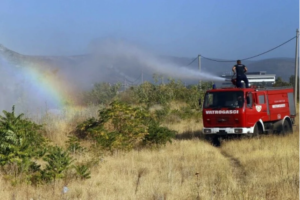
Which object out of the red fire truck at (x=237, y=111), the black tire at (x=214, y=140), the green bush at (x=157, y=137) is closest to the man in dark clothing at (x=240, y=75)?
the red fire truck at (x=237, y=111)

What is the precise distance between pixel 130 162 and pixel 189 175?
257 cm

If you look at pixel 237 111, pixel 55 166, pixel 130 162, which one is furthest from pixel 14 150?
pixel 237 111

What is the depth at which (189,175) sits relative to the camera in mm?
10938

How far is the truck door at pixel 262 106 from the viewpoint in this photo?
18.3 meters

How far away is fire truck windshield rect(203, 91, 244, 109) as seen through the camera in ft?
58.4

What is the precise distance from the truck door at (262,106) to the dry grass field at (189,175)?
1.66 meters

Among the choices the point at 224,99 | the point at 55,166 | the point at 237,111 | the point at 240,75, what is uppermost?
the point at 240,75

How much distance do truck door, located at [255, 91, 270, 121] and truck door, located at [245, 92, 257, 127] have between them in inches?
12.6

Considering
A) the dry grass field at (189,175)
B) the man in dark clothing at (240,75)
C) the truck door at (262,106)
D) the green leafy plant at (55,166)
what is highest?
the man in dark clothing at (240,75)

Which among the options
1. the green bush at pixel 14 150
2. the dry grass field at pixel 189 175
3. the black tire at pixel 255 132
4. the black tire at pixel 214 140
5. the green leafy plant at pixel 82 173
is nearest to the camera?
the dry grass field at pixel 189 175

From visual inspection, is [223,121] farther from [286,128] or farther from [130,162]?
[130,162]

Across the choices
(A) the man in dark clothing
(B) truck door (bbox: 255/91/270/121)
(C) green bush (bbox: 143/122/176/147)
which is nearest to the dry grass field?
(C) green bush (bbox: 143/122/176/147)

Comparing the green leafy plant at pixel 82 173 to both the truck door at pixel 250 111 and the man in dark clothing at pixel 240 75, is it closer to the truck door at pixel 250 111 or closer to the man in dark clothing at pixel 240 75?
the truck door at pixel 250 111

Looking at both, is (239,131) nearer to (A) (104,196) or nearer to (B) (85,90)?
(A) (104,196)
